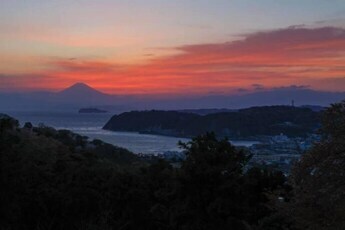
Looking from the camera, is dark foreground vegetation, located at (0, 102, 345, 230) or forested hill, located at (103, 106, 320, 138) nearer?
dark foreground vegetation, located at (0, 102, 345, 230)

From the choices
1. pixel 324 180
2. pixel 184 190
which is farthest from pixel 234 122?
pixel 324 180

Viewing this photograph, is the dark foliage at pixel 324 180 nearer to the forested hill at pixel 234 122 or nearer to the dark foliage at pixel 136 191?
the dark foliage at pixel 136 191

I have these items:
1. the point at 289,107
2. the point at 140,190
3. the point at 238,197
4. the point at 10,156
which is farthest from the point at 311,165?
the point at 289,107

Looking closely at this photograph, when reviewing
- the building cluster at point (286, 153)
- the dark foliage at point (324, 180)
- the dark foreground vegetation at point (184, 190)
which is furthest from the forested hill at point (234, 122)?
the dark foliage at point (324, 180)

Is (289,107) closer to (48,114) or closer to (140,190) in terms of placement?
(140,190)

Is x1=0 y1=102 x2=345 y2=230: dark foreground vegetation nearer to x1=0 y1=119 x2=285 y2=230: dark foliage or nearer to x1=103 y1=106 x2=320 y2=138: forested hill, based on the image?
x1=0 y1=119 x2=285 y2=230: dark foliage

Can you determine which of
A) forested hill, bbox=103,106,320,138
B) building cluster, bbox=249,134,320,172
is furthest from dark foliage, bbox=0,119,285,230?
forested hill, bbox=103,106,320,138

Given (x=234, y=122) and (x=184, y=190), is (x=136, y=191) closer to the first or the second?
(x=184, y=190)

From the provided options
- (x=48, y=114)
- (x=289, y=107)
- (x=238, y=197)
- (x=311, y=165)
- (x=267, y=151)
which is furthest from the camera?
(x=48, y=114)
